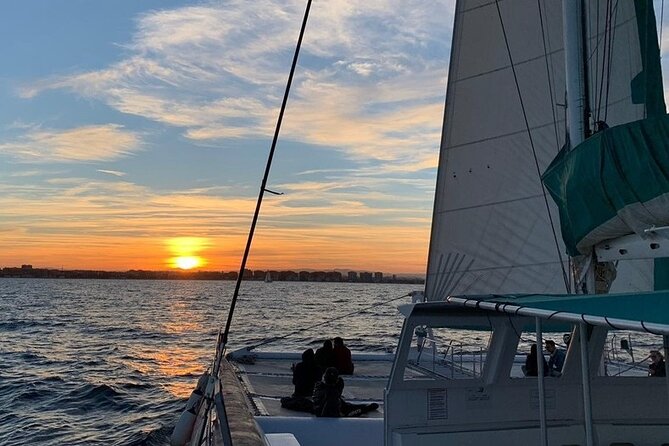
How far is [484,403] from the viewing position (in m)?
6.33

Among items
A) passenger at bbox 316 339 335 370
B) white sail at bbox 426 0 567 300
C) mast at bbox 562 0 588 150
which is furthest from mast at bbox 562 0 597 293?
passenger at bbox 316 339 335 370

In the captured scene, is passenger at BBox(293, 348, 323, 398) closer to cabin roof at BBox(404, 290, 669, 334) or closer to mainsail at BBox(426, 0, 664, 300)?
mainsail at BBox(426, 0, 664, 300)

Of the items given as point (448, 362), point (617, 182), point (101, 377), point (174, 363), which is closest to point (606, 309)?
point (617, 182)

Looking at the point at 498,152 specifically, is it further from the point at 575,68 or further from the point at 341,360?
the point at 341,360

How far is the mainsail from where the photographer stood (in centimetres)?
964

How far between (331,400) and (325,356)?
4.12m

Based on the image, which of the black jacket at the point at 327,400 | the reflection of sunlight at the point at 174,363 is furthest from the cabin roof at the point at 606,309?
the reflection of sunlight at the point at 174,363

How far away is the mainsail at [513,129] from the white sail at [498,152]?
0.02 metres

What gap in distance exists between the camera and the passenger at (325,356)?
41.6 ft

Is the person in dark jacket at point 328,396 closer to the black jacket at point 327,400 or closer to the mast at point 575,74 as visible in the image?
the black jacket at point 327,400

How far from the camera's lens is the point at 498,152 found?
10523mm

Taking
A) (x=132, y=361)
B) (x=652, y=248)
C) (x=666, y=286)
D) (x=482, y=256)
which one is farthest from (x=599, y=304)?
(x=132, y=361)

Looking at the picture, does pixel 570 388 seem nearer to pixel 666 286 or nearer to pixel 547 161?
pixel 666 286

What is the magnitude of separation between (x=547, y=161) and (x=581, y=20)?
9.23ft
